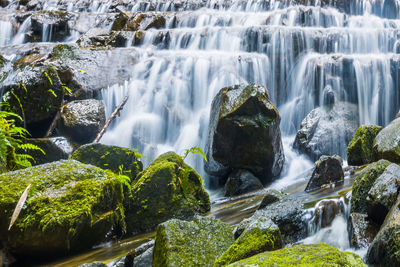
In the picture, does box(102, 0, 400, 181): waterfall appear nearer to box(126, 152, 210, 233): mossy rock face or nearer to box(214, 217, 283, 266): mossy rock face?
box(126, 152, 210, 233): mossy rock face

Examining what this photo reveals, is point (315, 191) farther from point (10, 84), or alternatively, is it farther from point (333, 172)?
point (10, 84)

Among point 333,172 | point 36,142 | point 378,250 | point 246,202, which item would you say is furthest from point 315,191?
point 36,142

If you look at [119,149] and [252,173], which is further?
[252,173]

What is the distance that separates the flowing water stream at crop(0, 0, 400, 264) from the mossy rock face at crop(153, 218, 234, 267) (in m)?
4.09

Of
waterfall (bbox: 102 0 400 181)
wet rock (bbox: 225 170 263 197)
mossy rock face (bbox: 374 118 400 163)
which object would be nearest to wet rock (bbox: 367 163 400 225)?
mossy rock face (bbox: 374 118 400 163)

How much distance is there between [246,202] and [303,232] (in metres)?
1.96

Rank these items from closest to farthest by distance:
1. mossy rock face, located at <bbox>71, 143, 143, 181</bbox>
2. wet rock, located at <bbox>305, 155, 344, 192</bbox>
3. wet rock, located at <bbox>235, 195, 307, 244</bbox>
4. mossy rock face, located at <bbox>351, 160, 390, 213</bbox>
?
1. wet rock, located at <bbox>235, 195, 307, 244</bbox>
2. mossy rock face, located at <bbox>351, 160, 390, 213</bbox>
3. mossy rock face, located at <bbox>71, 143, 143, 181</bbox>
4. wet rock, located at <bbox>305, 155, 344, 192</bbox>

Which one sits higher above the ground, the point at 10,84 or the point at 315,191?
the point at 10,84

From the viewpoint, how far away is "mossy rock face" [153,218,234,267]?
3.35 meters

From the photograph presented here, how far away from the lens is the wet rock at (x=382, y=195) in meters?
4.11

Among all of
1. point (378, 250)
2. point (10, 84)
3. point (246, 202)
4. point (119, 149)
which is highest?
point (10, 84)

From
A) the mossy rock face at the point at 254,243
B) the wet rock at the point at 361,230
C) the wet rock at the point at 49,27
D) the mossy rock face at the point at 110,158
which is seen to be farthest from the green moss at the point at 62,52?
the wet rock at the point at 361,230

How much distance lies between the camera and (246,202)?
6.49 metres

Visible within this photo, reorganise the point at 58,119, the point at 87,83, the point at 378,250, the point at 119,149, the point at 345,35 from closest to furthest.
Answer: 1. the point at 378,250
2. the point at 119,149
3. the point at 58,119
4. the point at 87,83
5. the point at 345,35
